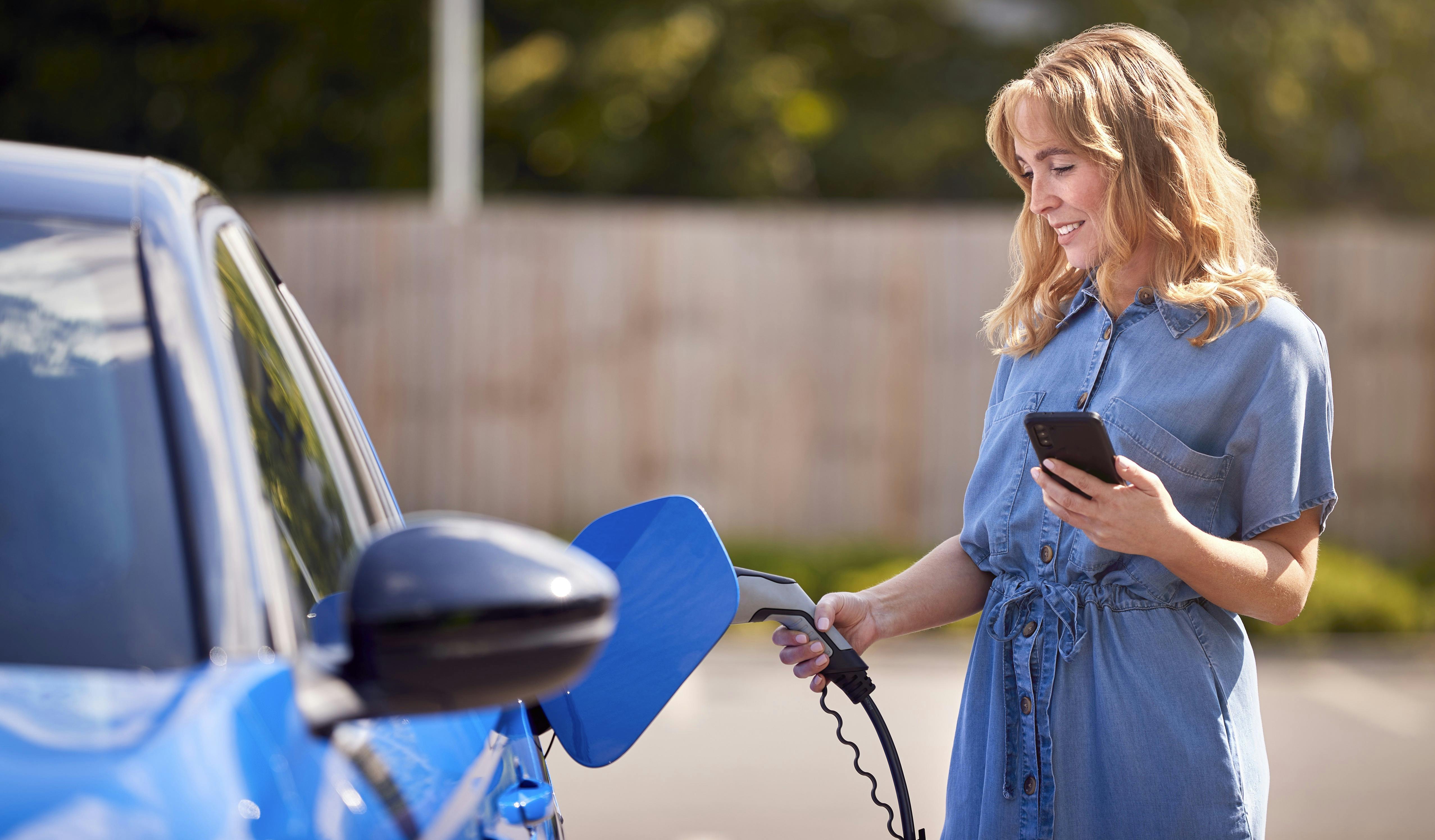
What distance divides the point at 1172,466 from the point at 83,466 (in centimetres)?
134

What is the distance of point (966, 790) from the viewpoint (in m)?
1.98

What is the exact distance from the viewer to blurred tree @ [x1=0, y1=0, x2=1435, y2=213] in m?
13.1

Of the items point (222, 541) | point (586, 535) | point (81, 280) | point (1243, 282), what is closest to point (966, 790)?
point (586, 535)

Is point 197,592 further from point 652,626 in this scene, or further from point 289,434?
point 652,626

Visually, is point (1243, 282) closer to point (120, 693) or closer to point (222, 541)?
point (222, 541)

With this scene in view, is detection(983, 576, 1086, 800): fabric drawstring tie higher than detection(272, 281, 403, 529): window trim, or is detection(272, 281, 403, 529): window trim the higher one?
detection(272, 281, 403, 529): window trim

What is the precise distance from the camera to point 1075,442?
174 centimetres

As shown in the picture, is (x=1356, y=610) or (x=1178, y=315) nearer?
(x=1178, y=315)

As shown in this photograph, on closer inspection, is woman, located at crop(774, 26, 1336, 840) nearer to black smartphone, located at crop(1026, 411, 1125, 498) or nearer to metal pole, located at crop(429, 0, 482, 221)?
black smartphone, located at crop(1026, 411, 1125, 498)

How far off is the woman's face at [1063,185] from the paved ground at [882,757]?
10.0 feet

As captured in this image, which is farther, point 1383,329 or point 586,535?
point 1383,329

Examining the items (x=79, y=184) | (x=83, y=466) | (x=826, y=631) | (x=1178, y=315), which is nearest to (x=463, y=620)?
(x=83, y=466)

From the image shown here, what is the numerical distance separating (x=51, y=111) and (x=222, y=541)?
14.0 meters

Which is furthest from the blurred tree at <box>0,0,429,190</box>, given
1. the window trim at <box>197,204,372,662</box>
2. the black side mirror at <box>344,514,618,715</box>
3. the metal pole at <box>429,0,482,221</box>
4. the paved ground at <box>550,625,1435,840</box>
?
the black side mirror at <box>344,514,618,715</box>
